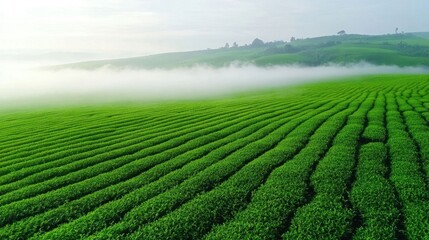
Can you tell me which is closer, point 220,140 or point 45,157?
point 45,157

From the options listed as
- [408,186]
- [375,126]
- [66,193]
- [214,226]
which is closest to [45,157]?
[66,193]

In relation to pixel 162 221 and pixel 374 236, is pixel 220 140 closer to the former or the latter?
pixel 162 221

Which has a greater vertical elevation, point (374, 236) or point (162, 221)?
point (162, 221)

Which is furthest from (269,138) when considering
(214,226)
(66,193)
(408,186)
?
(66,193)

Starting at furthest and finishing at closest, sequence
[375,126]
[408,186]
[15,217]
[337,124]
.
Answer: [337,124] < [375,126] < [408,186] < [15,217]

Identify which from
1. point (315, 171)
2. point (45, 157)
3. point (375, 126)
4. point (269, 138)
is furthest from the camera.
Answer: point (375, 126)

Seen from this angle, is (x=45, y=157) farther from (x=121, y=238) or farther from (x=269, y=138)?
(x=269, y=138)

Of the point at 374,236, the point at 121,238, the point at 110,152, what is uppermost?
the point at 110,152
